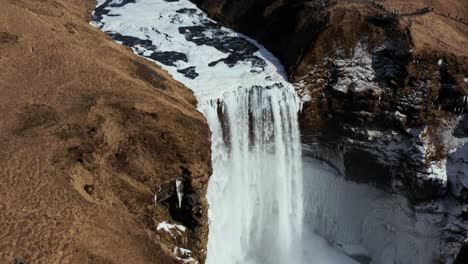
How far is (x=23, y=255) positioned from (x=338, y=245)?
21666 mm

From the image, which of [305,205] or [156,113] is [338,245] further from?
[156,113]

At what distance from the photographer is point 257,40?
1455 inches

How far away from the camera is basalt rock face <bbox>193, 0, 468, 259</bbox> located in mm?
27797

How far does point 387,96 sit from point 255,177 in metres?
10.2

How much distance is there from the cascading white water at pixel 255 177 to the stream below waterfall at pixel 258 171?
0.06 meters

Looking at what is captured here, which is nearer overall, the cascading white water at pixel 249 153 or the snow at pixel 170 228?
the snow at pixel 170 228

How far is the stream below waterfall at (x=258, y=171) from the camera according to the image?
90.4ft

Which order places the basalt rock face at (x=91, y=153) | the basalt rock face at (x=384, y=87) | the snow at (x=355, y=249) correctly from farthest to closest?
1. the snow at (x=355, y=249)
2. the basalt rock face at (x=384, y=87)
3. the basalt rock face at (x=91, y=153)

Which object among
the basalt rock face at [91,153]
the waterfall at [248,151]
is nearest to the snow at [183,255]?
the basalt rock face at [91,153]

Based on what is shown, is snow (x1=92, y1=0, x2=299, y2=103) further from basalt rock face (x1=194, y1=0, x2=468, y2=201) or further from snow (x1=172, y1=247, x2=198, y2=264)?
snow (x1=172, y1=247, x2=198, y2=264)

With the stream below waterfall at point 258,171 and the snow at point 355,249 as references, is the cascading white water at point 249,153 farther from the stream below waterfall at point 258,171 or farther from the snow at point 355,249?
the snow at point 355,249

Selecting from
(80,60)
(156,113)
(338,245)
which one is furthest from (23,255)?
Result: (338,245)

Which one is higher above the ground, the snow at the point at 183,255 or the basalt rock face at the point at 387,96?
the basalt rock face at the point at 387,96

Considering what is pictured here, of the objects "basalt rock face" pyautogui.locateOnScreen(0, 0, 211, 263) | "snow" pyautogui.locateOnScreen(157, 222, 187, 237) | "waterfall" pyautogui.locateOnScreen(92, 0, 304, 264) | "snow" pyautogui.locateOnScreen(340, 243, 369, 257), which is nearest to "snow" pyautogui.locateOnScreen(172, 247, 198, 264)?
"basalt rock face" pyautogui.locateOnScreen(0, 0, 211, 263)
